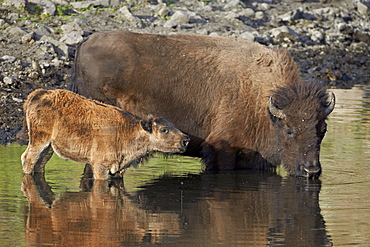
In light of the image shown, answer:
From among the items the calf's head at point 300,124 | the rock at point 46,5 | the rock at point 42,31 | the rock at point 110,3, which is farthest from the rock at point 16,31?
the calf's head at point 300,124

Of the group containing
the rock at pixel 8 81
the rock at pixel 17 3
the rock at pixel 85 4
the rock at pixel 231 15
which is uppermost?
the rock at pixel 17 3

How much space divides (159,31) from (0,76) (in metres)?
6.16

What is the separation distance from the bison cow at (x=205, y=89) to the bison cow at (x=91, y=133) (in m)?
0.86

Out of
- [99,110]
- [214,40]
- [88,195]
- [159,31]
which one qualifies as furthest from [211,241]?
[159,31]

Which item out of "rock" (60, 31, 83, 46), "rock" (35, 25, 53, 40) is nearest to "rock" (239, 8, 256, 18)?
"rock" (60, 31, 83, 46)

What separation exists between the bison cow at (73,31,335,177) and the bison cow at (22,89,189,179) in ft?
2.82

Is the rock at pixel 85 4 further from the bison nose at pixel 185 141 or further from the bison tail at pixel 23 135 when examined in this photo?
the bison nose at pixel 185 141

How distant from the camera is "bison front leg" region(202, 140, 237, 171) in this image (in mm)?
11695

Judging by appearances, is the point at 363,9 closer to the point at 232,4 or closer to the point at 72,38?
the point at 232,4

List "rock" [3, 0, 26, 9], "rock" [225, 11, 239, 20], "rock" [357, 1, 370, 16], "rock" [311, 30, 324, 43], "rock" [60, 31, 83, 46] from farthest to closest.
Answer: "rock" [357, 1, 370, 16]
"rock" [311, 30, 324, 43]
"rock" [225, 11, 239, 20]
"rock" [3, 0, 26, 9]
"rock" [60, 31, 83, 46]

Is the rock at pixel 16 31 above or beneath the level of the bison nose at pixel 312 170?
above

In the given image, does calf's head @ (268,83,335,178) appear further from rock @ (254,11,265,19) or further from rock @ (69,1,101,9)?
rock @ (254,11,265,19)

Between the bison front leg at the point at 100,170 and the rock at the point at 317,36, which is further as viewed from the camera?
the rock at the point at 317,36

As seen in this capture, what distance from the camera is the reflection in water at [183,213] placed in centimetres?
777
